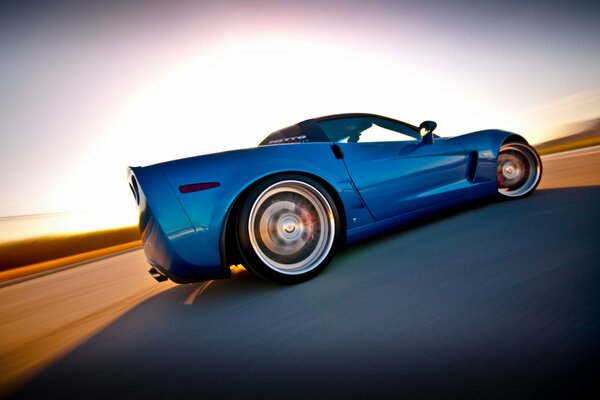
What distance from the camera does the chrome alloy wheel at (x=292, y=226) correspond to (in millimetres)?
2008

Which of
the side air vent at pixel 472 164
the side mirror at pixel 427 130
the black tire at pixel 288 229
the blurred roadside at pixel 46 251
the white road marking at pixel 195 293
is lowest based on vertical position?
the blurred roadside at pixel 46 251

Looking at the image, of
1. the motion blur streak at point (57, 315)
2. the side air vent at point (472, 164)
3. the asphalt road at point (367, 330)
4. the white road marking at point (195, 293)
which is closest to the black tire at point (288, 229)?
the asphalt road at point (367, 330)

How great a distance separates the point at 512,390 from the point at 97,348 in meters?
1.85

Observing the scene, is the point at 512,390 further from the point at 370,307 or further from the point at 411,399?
the point at 370,307

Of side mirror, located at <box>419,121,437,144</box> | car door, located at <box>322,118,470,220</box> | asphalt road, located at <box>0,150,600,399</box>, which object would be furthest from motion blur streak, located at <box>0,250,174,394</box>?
side mirror, located at <box>419,121,437,144</box>

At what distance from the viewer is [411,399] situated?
0.87 m

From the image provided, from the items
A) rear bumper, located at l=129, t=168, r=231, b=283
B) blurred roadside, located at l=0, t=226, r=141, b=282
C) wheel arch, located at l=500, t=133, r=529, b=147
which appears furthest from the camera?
blurred roadside, located at l=0, t=226, r=141, b=282

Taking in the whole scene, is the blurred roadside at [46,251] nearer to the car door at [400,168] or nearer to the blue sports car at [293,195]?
the blue sports car at [293,195]

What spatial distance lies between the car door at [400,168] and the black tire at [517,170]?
766 mm

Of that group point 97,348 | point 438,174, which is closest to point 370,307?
point 97,348

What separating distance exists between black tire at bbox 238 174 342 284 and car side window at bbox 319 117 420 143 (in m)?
0.67

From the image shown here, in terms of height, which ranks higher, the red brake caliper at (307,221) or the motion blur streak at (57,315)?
the red brake caliper at (307,221)

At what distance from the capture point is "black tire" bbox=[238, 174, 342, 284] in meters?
1.90

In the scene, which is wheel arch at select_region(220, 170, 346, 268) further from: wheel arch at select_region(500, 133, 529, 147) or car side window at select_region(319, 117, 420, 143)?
wheel arch at select_region(500, 133, 529, 147)
